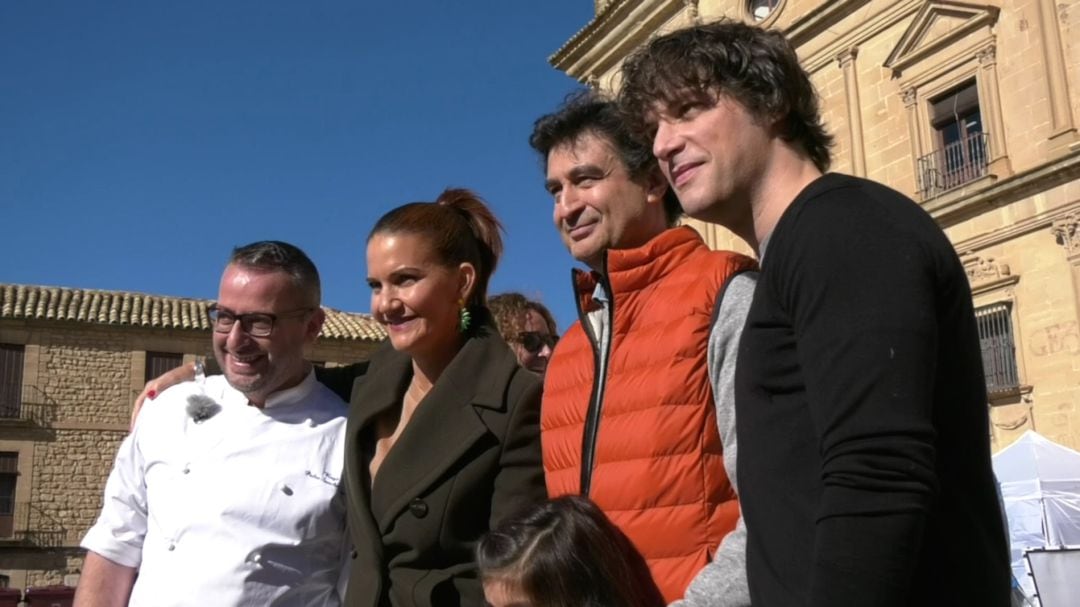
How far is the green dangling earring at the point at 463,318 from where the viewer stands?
9.75 feet

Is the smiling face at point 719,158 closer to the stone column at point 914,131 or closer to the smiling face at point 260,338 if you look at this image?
the smiling face at point 260,338

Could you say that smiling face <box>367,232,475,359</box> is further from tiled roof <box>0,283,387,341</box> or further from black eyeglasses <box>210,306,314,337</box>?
tiled roof <box>0,283,387,341</box>

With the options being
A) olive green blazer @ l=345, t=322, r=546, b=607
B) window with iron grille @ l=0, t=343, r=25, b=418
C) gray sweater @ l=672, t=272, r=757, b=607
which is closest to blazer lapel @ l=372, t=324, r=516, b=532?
olive green blazer @ l=345, t=322, r=546, b=607

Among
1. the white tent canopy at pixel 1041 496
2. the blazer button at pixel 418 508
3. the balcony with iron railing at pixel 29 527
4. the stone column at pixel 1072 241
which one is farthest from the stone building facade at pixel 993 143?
the balcony with iron railing at pixel 29 527

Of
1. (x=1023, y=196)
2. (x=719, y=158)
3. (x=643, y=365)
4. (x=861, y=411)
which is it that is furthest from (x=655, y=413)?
(x=1023, y=196)

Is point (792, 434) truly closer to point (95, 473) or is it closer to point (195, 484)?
point (195, 484)

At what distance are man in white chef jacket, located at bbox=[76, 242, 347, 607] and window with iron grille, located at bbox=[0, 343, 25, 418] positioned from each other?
27.3 meters

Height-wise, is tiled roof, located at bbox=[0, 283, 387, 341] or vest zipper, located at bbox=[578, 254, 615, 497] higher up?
tiled roof, located at bbox=[0, 283, 387, 341]

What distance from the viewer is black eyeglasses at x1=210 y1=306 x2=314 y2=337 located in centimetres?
305

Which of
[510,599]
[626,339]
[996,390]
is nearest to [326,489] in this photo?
[510,599]

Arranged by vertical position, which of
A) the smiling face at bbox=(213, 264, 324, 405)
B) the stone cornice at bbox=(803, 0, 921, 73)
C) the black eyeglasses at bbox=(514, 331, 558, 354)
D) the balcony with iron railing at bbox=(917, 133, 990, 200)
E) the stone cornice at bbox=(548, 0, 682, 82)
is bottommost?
the smiling face at bbox=(213, 264, 324, 405)

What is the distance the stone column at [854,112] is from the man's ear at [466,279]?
1514cm

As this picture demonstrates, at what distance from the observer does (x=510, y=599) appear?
2.21 metres

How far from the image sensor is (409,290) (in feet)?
9.39
